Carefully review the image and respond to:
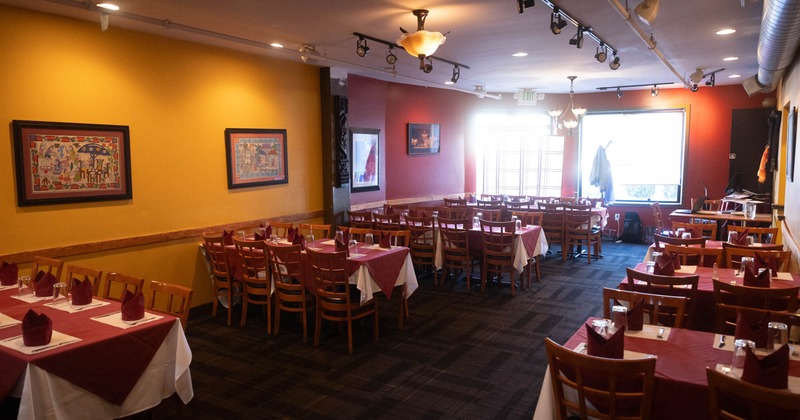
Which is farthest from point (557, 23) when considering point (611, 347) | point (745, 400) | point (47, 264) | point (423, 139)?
point (423, 139)

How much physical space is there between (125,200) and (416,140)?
585 centimetres

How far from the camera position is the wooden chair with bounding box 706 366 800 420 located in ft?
6.03

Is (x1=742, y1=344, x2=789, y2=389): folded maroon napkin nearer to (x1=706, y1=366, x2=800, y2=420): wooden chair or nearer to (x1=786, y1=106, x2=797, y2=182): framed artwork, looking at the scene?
(x1=706, y1=366, x2=800, y2=420): wooden chair

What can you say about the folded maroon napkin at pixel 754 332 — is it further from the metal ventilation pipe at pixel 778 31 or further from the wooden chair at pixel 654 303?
the metal ventilation pipe at pixel 778 31

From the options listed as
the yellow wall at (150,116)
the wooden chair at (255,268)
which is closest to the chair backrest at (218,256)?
the wooden chair at (255,268)

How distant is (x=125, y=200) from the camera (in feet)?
17.9

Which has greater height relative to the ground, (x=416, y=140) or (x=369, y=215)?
(x=416, y=140)

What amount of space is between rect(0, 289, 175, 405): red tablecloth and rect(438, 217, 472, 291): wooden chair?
427 cm

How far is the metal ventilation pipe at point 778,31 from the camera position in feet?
11.0

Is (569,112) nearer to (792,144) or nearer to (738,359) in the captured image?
(792,144)

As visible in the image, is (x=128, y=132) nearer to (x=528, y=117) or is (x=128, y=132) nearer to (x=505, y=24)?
(x=505, y=24)

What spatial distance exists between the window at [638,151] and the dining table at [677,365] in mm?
9321

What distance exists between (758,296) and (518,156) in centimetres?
926

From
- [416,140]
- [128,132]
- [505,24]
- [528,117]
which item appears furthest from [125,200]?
[528,117]
